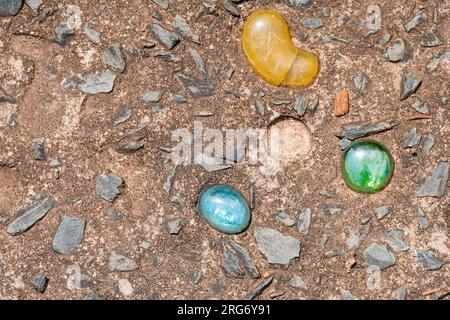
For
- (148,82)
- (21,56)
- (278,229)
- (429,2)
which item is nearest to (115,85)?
(148,82)

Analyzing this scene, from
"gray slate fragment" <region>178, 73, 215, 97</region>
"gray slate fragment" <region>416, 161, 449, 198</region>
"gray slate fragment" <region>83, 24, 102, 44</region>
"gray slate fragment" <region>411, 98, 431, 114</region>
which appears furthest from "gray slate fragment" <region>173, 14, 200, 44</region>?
"gray slate fragment" <region>416, 161, 449, 198</region>

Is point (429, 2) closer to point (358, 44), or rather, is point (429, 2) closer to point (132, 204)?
point (358, 44)

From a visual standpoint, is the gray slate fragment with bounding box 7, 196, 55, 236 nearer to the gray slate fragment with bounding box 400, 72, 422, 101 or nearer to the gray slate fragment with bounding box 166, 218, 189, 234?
the gray slate fragment with bounding box 166, 218, 189, 234

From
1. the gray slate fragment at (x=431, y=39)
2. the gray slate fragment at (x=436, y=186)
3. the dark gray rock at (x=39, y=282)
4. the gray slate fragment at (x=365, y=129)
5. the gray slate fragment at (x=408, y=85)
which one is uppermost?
the gray slate fragment at (x=431, y=39)

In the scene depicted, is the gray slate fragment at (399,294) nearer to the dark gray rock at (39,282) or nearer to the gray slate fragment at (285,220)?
the gray slate fragment at (285,220)

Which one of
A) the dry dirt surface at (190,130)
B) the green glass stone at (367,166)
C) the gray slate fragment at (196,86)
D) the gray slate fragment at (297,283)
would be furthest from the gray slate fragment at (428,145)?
the gray slate fragment at (196,86)

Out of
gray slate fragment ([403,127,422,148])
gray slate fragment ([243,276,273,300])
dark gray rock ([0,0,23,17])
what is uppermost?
dark gray rock ([0,0,23,17])
